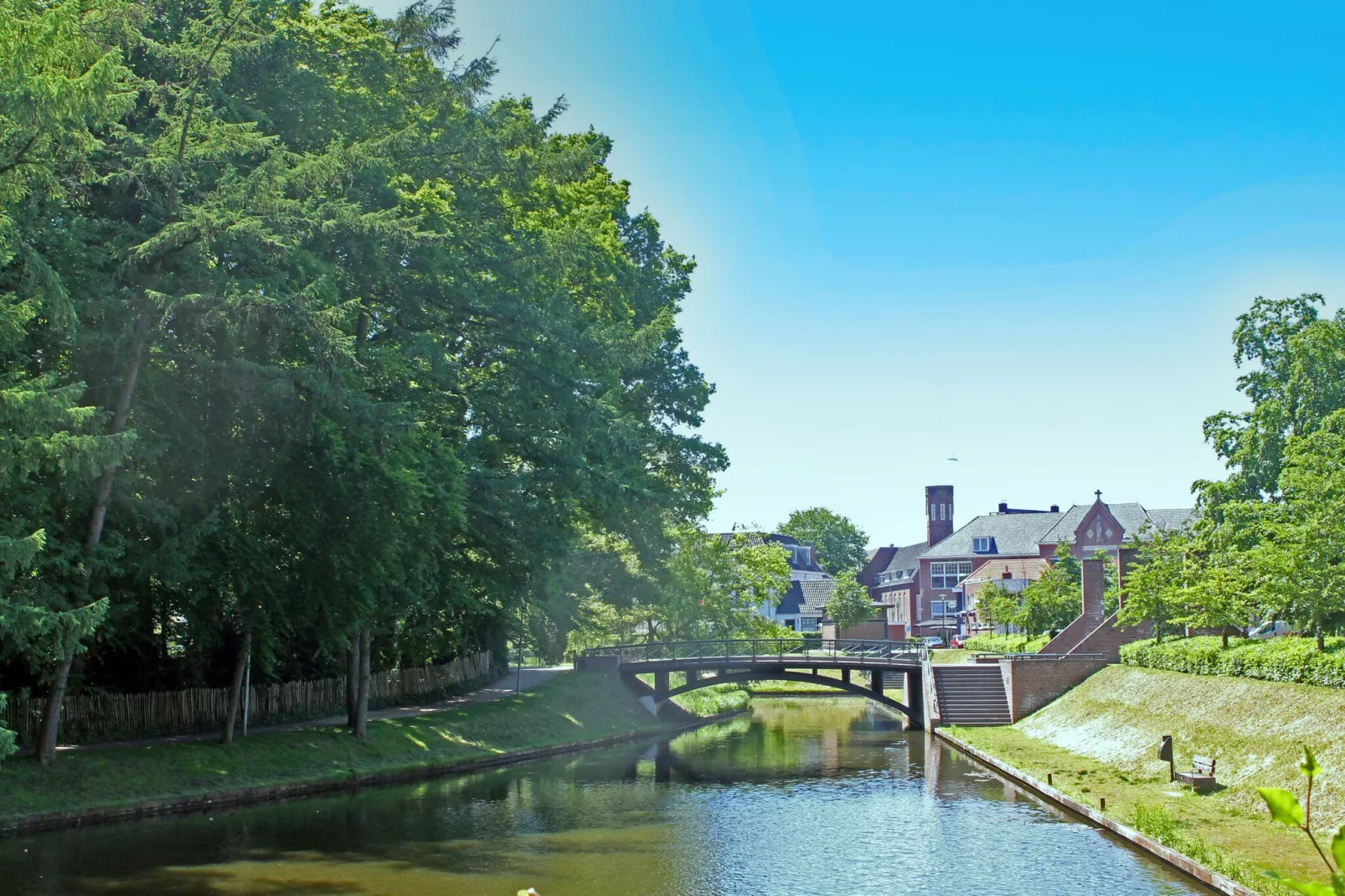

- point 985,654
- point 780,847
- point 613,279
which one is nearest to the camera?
point 780,847

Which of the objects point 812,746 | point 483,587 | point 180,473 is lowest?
point 812,746

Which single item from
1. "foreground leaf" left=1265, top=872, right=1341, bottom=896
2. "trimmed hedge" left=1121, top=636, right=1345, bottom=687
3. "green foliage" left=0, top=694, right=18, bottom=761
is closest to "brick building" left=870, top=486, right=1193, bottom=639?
"trimmed hedge" left=1121, top=636, right=1345, bottom=687

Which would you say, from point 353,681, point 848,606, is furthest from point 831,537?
point 353,681

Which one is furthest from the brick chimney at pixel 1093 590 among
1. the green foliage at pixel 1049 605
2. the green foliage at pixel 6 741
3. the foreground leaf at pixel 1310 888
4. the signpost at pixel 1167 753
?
the foreground leaf at pixel 1310 888

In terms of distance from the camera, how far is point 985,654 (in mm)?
52969

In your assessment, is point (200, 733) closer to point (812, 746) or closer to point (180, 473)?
point (180, 473)

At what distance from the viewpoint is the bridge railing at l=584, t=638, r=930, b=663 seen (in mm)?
53750

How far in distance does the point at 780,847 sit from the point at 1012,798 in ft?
27.8

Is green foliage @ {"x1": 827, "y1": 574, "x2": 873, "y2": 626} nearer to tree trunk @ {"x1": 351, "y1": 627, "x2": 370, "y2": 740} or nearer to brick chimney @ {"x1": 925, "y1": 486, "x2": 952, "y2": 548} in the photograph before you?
brick chimney @ {"x1": 925, "y1": 486, "x2": 952, "y2": 548}

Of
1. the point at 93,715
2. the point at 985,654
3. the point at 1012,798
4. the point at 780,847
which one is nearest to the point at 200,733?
the point at 93,715

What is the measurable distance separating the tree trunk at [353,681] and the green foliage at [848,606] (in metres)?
64.6

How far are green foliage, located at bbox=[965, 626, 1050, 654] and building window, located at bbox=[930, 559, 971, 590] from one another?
38.7 metres

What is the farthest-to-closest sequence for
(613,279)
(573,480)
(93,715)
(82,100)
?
(613,279) < (573,480) < (93,715) < (82,100)

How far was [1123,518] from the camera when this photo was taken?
345 feet
